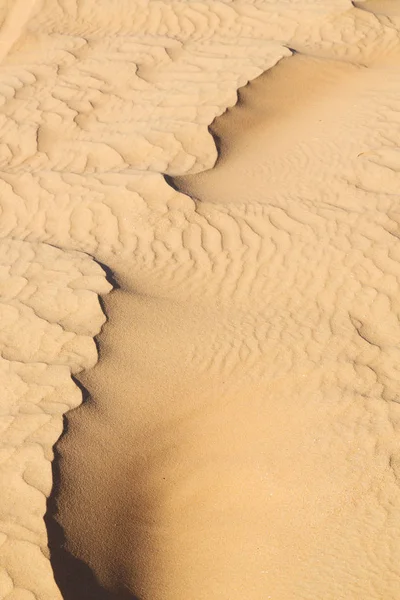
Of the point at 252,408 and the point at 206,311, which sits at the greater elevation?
the point at 252,408

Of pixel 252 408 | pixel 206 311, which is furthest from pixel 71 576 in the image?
pixel 206 311

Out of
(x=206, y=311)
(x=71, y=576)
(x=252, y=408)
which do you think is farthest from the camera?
(x=206, y=311)

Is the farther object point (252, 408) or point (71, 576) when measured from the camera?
point (252, 408)

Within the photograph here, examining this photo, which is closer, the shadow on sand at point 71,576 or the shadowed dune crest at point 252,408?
the shadow on sand at point 71,576

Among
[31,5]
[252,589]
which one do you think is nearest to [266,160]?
[252,589]

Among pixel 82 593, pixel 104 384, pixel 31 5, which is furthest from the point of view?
pixel 31 5

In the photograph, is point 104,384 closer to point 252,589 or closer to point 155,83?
point 252,589

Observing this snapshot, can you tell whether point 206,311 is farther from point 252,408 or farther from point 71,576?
point 71,576

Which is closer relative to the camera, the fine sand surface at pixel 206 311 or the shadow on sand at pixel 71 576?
the shadow on sand at pixel 71 576
